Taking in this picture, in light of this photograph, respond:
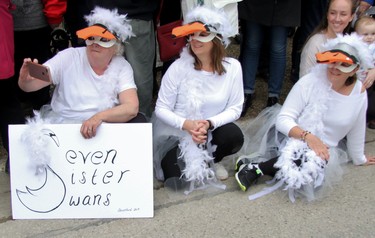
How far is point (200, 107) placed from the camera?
2699 millimetres

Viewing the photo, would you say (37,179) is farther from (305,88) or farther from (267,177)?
(305,88)

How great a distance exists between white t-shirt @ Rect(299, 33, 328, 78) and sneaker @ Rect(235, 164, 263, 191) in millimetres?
853

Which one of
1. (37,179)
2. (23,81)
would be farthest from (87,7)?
(37,179)

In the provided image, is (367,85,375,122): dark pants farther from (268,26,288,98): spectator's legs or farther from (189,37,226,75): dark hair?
(189,37,226,75): dark hair

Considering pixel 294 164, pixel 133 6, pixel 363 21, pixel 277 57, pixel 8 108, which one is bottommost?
pixel 294 164

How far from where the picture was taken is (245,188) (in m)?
2.67

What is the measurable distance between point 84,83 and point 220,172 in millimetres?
984

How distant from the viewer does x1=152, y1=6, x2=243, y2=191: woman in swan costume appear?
2627 millimetres

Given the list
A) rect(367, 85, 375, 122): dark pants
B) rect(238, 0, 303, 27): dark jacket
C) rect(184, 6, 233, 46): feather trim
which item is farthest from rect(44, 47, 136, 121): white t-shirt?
rect(367, 85, 375, 122): dark pants

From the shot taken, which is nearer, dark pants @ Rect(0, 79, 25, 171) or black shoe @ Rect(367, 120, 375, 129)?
dark pants @ Rect(0, 79, 25, 171)

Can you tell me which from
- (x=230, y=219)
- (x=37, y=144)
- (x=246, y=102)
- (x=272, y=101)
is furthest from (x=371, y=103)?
(x=37, y=144)

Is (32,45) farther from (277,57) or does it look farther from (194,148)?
(277,57)

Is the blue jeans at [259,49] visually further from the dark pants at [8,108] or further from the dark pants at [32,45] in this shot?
the dark pants at [8,108]

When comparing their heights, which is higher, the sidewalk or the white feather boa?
the white feather boa
